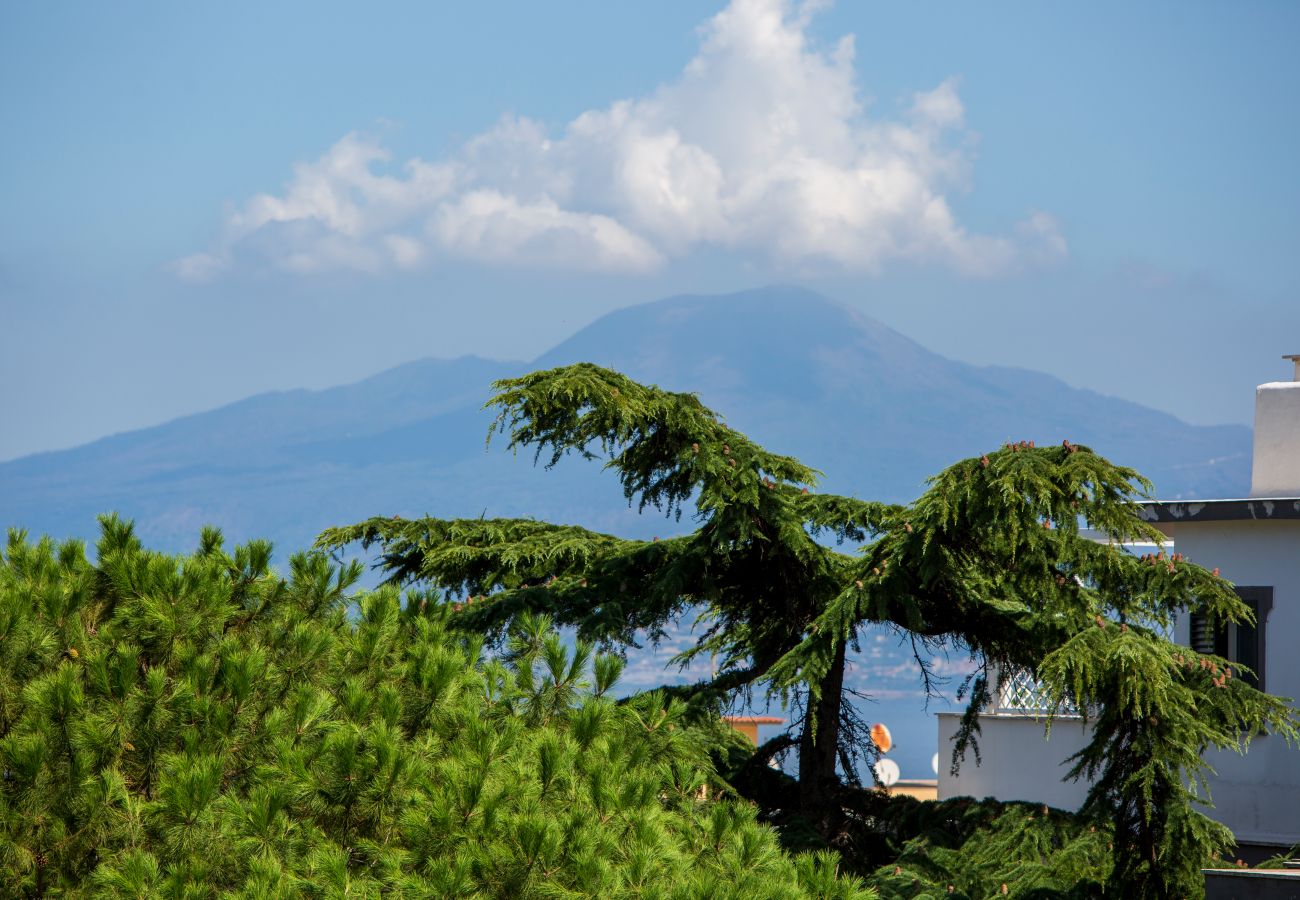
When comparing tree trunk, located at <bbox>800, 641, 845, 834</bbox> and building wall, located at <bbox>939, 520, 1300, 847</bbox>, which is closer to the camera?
tree trunk, located at <bbox>800, 641, 845, 834</bbox>

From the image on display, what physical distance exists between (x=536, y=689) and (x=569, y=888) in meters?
1.50

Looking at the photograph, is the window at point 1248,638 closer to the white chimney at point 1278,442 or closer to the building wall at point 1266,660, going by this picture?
the building wall at point 1266,660

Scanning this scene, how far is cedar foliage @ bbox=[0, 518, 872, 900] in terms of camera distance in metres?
6.73

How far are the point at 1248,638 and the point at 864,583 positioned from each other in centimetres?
516

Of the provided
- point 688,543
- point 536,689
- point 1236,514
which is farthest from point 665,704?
point 1236,514

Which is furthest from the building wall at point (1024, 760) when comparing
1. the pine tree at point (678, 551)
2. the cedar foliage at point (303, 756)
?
the cedar foliage at point (303, 756)

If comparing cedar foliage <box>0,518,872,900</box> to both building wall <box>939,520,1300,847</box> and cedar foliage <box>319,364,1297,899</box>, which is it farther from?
building wall <box>939,520,1300,847</box>

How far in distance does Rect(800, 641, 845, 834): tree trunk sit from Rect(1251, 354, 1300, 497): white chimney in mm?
5139

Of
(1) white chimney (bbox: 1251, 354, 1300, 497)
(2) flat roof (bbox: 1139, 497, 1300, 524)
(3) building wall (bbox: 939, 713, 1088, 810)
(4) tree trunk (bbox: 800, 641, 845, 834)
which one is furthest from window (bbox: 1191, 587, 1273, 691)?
(4) tree trunk (bbox: 800, 641, 845, 834)

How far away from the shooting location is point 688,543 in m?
12.4

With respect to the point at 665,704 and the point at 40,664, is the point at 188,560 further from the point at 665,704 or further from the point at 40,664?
the point at 665,704

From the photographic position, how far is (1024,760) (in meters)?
17.2

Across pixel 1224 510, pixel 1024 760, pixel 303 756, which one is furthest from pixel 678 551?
pixel 1024 760

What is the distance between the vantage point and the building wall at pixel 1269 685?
14078 mm
